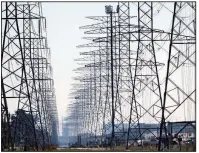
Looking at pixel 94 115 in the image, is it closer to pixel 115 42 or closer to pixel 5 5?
pixel 115 42

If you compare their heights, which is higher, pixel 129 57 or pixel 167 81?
pixel 129 57

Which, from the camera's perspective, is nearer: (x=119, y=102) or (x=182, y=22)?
(x=182, y=22)

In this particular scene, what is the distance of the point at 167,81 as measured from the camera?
27328mm

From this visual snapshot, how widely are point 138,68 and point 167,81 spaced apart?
13.0m

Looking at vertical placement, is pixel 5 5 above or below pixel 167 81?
above

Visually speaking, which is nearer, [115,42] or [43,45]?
[115,42]

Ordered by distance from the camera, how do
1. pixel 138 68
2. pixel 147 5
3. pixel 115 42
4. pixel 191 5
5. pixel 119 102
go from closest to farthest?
pixel 191 5 < pixel 147 5 < pixel 138 68 < pixel 115 42 < pixel 119 102

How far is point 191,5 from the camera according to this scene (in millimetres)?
26250

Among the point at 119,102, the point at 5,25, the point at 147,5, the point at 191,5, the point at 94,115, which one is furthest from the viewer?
the point at 94,115

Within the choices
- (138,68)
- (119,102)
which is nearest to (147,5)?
(138,68)

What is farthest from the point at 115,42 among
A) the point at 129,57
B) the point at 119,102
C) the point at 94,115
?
the point at 94,115

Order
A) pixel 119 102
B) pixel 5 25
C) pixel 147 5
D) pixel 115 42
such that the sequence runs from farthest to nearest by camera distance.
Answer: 1. pixel 119 102
2. pixel 115 42
3. pixel 147 5
4. pixel 5 25

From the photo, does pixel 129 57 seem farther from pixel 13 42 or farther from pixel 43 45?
pixel 13 42

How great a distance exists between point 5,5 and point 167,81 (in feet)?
29.4
